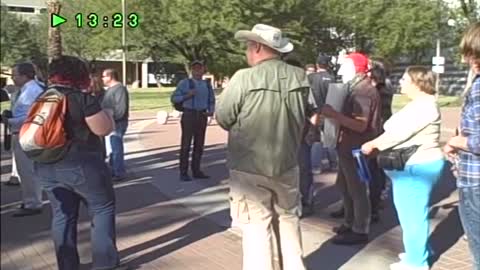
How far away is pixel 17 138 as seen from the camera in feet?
23.7

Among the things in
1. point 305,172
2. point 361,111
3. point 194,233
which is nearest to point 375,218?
point 305,172

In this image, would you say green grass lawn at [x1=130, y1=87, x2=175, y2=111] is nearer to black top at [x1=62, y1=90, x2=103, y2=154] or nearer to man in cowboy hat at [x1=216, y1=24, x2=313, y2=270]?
black top at [x1=62, y1=90, x2=103, y2=154]

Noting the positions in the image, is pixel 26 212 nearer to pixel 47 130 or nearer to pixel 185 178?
pixel 185 178

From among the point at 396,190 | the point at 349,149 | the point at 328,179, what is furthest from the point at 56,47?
the point at 328,179

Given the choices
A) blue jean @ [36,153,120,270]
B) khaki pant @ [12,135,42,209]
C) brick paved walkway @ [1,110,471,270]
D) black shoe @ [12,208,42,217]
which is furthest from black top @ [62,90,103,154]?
black shoe @ [12,208,42,217]

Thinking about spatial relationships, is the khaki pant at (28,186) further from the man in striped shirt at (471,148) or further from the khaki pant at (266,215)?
the man in striped shirt at (471,148)

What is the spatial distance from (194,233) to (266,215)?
8.01 ft

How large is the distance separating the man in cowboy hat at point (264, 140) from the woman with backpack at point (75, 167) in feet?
3.18

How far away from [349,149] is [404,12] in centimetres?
4845

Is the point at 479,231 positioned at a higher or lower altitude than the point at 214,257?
higher

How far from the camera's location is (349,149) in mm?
6441

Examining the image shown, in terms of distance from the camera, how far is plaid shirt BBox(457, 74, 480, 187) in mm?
3955

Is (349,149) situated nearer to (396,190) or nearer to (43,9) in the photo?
(396,190)

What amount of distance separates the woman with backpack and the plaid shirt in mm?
2432
